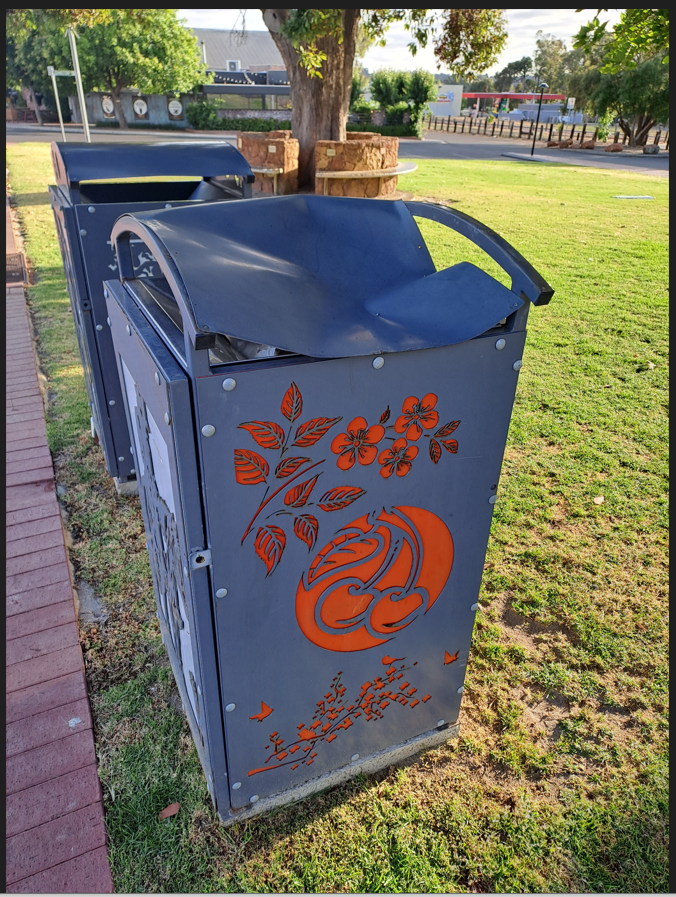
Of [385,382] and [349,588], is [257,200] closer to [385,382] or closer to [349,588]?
[385,382]

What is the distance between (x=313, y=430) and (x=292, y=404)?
87mm

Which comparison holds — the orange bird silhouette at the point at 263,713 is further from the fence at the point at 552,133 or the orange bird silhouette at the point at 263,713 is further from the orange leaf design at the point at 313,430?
the fence at the point at 552,133

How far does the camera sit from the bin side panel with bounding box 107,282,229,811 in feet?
3.98

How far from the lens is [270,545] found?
1.39 meters

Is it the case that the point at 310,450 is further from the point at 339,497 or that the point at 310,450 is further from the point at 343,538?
the point at 343,538

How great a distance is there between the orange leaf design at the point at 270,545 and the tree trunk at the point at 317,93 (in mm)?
10322

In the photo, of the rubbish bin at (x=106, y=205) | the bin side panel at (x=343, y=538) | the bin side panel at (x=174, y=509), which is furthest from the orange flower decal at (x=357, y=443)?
the rubbish bin at (x=106, y=205)

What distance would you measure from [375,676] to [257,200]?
1.37m

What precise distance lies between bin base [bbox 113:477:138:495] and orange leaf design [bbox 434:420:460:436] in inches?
94.5

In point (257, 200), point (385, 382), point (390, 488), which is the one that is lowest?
point (390, 488)

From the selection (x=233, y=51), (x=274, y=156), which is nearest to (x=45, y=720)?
(x=274, y=156)

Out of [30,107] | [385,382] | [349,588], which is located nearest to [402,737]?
[349,588]

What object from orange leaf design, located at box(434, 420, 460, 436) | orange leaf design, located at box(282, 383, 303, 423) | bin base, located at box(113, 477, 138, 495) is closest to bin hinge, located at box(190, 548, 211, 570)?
orange leaf design, located at box(282, 383, 303, 423)

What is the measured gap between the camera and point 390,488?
4.86ft
